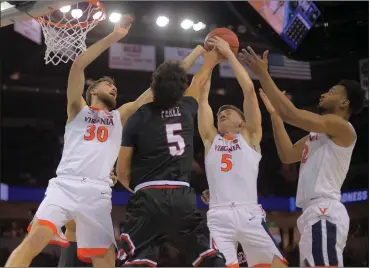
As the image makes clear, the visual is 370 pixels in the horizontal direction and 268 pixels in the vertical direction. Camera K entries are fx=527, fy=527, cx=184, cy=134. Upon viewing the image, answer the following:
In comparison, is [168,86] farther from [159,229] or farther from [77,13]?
[77,13]

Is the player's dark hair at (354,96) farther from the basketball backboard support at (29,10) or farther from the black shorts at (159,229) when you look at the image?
the basketball backboard support at (29,10)

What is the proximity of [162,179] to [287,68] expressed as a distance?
307 inches

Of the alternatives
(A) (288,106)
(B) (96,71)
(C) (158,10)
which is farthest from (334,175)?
(B) (96,71)

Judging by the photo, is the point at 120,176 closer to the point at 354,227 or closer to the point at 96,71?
the point at 96,71

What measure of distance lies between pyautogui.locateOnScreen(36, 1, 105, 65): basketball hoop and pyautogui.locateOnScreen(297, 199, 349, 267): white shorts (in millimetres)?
2731

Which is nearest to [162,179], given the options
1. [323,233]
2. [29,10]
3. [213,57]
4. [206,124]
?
[323,233]

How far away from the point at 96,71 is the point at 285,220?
6.24 m

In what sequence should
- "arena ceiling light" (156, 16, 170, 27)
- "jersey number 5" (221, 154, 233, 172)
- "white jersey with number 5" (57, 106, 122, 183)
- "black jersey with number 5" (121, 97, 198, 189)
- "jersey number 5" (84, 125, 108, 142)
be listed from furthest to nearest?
"arena ceiling light" (156, 16, 170, 27) < "jersey number 5" (221, 154, 233, 172) < "jersey number 5" (84, 125, 108, 142) < "white jersey with number 5" (57, 106, 122, 183) < "black jersey with number 5" (121, 97, 198, 189)

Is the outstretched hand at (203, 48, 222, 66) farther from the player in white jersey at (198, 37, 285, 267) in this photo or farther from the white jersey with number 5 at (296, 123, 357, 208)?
the white jersey with number 5 at (296, 123, 357, 208)

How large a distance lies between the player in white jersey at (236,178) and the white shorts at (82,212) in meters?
1.09

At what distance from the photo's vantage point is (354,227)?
1403cm

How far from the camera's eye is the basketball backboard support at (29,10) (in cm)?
475

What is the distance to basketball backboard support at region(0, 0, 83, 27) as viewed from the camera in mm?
4750

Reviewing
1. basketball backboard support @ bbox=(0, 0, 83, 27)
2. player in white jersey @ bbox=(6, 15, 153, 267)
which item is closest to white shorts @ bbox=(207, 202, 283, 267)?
player in white jersey @ bbox=(6, 15, 153, 267)
